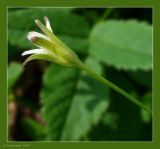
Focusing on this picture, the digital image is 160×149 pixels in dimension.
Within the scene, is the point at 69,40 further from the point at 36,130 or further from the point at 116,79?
the point at 36,130

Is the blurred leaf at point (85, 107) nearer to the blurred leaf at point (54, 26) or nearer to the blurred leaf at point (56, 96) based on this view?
the blurred leaf at point (56, 96)


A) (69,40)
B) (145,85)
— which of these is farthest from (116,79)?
(69,40)

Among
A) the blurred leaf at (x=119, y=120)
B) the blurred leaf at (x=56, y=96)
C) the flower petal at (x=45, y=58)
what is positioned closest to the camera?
the flower petal at (x=45, y=58)

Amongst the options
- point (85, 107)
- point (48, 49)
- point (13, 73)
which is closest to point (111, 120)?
point (85, 107)

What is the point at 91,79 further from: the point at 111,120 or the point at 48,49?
the point at 48,49

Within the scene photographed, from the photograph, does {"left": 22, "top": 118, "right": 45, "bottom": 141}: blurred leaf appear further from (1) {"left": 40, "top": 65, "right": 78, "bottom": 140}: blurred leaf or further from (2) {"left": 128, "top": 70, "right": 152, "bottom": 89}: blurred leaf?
(2) {"left": 128, "top": 70, "right": 152, "bottom": 89}: blurred leaf

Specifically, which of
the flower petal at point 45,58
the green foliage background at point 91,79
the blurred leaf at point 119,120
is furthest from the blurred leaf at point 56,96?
the flower petal at point 45,58

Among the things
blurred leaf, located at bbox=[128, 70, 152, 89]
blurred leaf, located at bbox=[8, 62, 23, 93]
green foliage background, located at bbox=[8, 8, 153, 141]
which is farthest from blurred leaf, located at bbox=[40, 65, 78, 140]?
blurred leaf, located at bbox=[128, 70, 152, 89]
